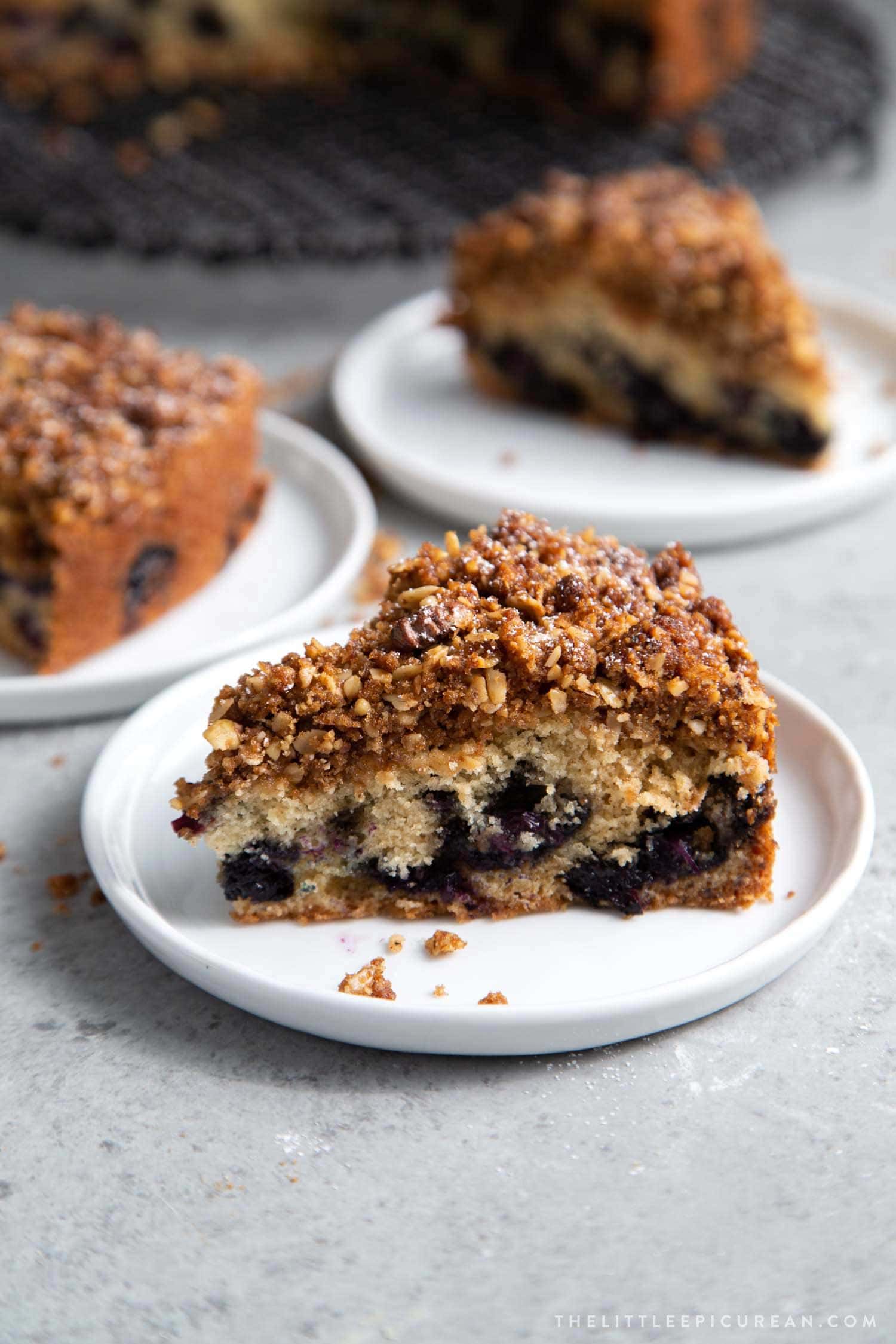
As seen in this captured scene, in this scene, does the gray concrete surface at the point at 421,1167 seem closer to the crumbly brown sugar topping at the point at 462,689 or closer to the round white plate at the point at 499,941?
the round white plate at the point at 499,941

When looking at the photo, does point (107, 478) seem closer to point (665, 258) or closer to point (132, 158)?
point (665, 258)

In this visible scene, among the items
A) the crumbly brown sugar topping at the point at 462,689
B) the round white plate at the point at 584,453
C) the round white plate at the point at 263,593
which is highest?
the crumbly brown sugar topping at the point at 462,689

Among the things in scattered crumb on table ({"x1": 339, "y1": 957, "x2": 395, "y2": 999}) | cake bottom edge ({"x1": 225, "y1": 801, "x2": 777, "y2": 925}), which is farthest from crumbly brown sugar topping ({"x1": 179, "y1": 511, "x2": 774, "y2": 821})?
scattered crumb on table ({"x1": 339, "y1": 957, "x2": 395, "y2": 999})

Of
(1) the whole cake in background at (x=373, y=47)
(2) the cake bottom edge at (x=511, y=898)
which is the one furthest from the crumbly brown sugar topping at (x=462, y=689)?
(1) the whole cake in background at (x=373, y=47)

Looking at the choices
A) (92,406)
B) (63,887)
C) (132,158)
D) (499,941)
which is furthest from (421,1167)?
(132,158)

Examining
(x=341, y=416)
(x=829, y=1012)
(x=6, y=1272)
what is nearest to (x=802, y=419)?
(x=341, y=416)

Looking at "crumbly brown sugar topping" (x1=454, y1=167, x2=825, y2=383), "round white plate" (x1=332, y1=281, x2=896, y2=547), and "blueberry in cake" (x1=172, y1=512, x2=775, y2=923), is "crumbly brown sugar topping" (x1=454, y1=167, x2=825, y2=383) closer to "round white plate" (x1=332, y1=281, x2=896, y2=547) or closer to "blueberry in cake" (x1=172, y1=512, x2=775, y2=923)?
"round white plate" (x1=332, y1=281, x2=896, y2=547)

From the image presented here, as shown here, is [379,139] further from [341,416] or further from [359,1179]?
[359,1179]
